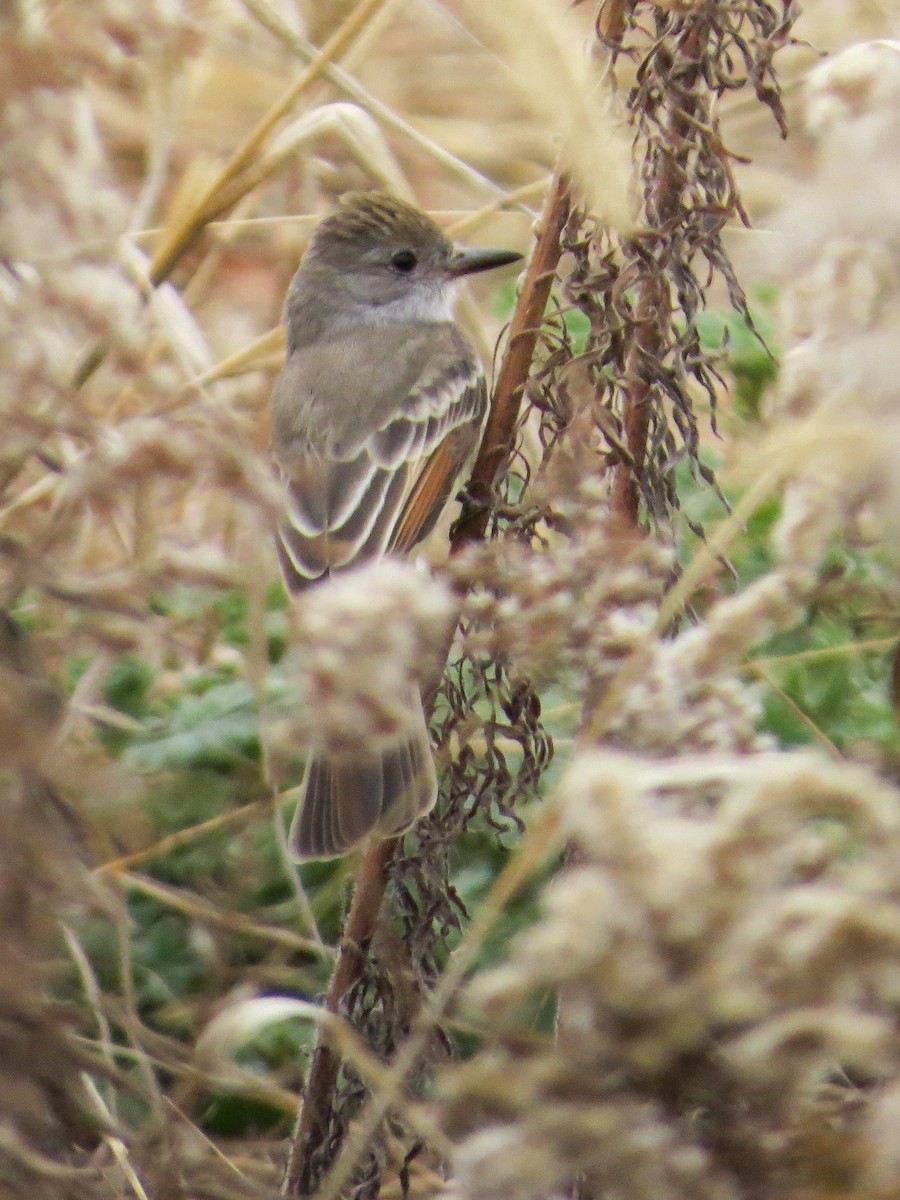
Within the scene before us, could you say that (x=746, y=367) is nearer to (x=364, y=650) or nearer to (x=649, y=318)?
(x=649, y=318)

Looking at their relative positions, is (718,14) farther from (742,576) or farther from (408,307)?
(408,307)

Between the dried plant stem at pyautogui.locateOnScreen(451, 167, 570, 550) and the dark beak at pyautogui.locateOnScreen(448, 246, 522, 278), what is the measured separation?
4.11ft

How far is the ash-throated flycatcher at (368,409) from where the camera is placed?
2580 millimetres

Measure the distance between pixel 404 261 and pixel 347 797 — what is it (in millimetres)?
1962

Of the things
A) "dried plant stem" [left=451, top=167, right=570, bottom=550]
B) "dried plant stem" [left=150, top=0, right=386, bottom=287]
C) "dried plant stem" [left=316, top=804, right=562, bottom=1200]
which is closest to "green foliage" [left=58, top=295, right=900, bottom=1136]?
"dried plant stem" [left=451, top=167, right=570, bottom=550]

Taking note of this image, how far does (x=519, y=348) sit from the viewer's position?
2369mm

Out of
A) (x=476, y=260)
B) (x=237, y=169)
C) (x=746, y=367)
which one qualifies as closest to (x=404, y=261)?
(x=476, y=260)

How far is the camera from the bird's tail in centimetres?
243

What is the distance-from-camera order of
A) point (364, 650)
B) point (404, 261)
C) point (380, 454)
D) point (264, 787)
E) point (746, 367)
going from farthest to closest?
point (404, 261), point (380, 454), point (746, 367), point (264, 787), point (364, 650)

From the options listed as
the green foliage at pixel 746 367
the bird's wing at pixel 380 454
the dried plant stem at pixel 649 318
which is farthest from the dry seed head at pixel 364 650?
the green foliage at pixel 746 367

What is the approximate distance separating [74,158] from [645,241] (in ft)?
2.40

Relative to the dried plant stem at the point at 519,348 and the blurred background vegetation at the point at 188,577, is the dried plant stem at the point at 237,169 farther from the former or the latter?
the dried plant stem at the point at 519,348

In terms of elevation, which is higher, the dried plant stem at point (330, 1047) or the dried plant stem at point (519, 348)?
the dried plant stem at point (519, 348)

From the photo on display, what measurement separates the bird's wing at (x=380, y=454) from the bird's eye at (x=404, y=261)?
0.77 feet
